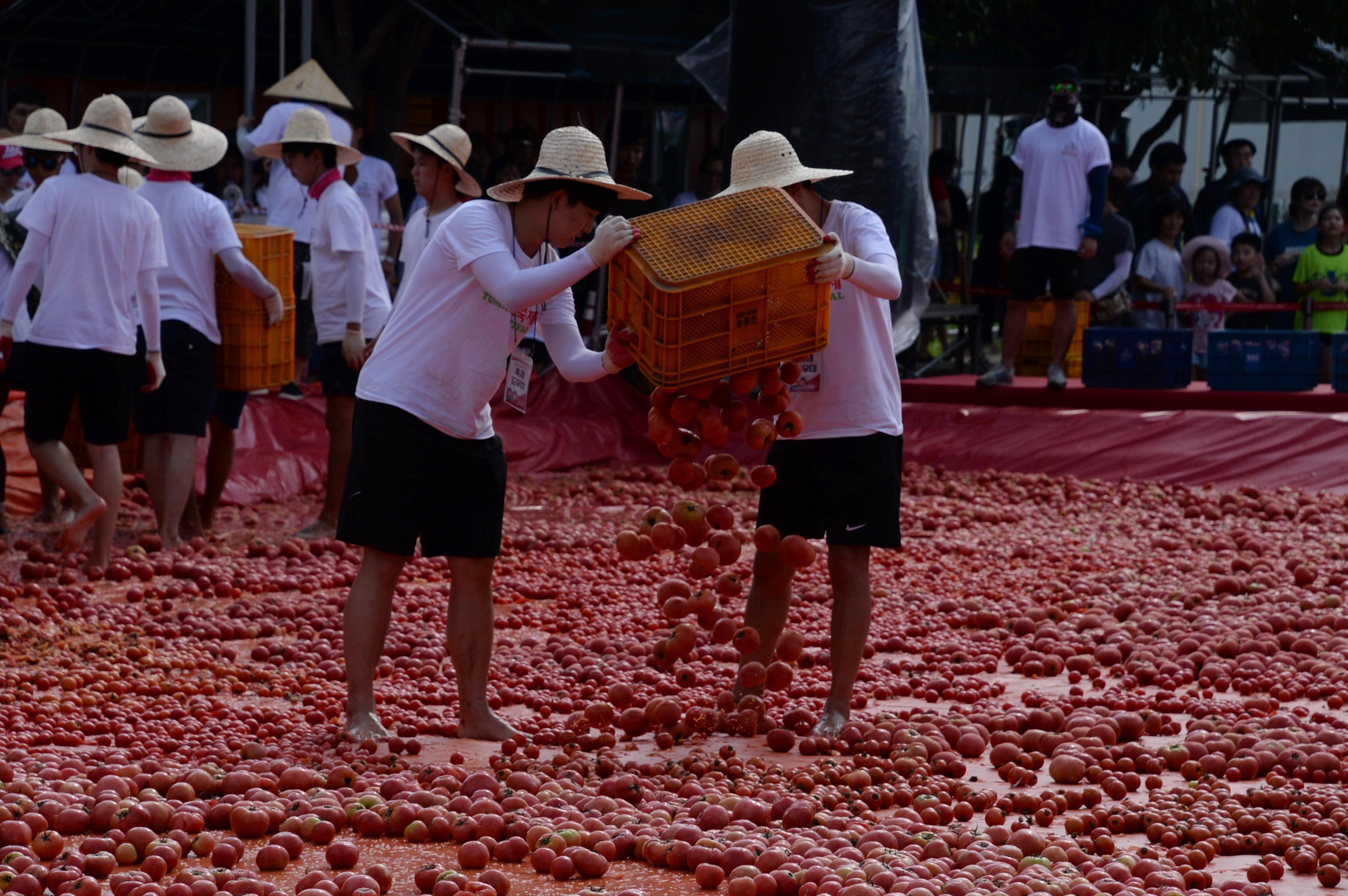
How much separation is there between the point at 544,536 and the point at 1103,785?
4.44 metres

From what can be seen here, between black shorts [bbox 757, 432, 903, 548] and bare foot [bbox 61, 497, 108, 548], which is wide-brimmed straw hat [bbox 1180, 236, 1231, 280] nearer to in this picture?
black shorts [bbox 757, 432, 903, 548]

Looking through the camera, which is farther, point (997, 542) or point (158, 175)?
point (997, 542)

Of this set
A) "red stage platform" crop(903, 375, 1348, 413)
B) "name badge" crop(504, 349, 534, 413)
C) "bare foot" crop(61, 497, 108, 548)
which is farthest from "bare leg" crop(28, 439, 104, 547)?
"red stage platform" crop(903, 375, 1348, 413)

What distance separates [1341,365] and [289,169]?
7236 millimetres

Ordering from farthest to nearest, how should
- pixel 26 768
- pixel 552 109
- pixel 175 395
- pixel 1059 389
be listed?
pixel 552 109 < pixel 1059 389 < pixel 175 395 < pixel 26 768

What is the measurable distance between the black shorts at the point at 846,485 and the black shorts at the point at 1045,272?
237 inches

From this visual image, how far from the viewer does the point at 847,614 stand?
444 cm

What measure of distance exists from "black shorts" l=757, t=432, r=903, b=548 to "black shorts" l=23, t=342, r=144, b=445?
3.51 m

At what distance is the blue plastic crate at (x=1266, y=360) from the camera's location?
10398 millimetres

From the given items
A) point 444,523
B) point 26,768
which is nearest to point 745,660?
point 444,523

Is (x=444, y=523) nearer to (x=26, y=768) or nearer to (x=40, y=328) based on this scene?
(x=26, y=768)

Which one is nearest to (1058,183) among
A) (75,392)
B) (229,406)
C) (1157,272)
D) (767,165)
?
(1157,272)

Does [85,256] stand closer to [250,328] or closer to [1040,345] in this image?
[250,328]

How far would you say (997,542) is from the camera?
8.07 meters
